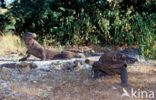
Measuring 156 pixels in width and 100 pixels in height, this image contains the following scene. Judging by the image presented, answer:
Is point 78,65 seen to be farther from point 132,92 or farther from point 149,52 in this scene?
point 149,52

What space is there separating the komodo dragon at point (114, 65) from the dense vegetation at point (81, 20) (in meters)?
5.65

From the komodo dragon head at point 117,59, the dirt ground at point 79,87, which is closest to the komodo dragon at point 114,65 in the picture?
the komodo dragon head at point 117,59

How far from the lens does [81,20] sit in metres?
10.5

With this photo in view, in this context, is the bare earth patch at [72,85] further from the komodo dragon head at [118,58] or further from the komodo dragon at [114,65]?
the komodo dragon head at [118,58]

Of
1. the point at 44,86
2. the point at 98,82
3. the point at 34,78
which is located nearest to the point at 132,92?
the point at 98,82

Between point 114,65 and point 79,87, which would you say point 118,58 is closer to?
point 114,65

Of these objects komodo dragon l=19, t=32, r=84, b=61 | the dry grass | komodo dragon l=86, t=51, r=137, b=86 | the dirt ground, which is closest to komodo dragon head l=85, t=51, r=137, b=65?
komodo dragon l=86, t=51, r=137, b=86

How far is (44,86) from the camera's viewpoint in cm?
396

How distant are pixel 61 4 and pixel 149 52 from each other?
223 inches

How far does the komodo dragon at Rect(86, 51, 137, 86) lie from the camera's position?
13.4ft

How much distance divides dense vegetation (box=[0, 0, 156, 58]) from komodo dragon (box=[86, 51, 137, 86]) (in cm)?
565

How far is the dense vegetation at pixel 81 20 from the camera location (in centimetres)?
985

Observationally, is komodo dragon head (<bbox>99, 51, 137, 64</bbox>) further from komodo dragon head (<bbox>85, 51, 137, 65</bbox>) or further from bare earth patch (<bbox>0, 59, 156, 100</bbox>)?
bare earth patch (<bbox>0, 59, 156, 100</bbox>)

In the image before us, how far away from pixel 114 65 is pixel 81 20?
664cm
